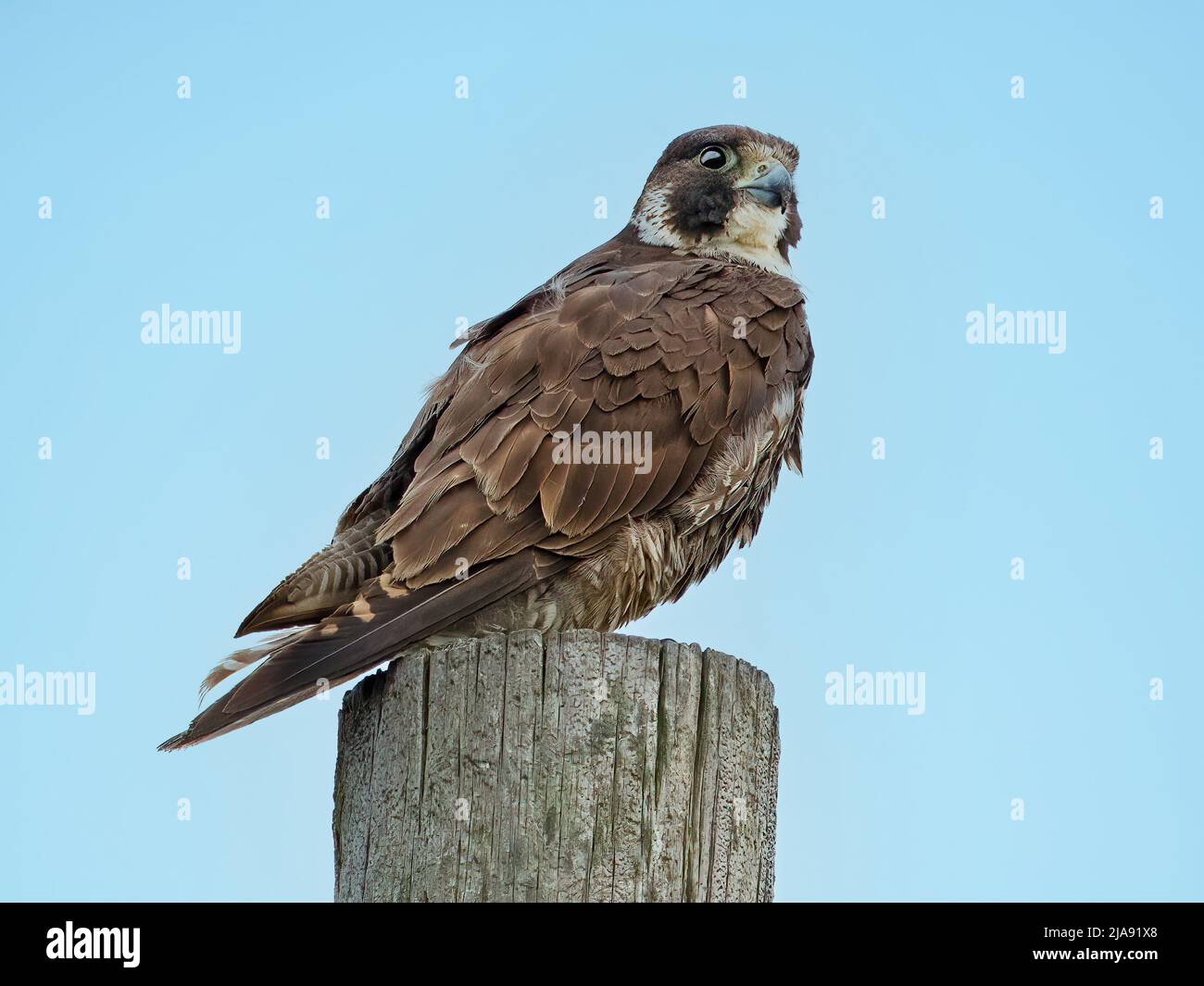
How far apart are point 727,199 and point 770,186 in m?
0.17

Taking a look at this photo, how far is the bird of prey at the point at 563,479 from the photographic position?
349 centimetres

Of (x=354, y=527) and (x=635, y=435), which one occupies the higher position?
(x=635, y=435)

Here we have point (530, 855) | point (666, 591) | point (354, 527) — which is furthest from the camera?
point (666, 591)

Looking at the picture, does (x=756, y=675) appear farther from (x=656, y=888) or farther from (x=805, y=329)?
(x=805, y=329)

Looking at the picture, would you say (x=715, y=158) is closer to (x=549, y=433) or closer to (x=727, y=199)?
(x=727, y=199)

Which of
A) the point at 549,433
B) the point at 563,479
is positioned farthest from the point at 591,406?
the point at 563,479

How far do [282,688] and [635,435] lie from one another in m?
1.38

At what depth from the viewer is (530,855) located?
2699 mm

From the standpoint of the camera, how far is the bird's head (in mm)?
5238

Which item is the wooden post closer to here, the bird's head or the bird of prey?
the bird of prey

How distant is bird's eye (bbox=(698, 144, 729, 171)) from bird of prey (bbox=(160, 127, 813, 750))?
69 centimetres

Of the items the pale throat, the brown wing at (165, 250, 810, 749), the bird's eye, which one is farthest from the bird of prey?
the bird's eye
